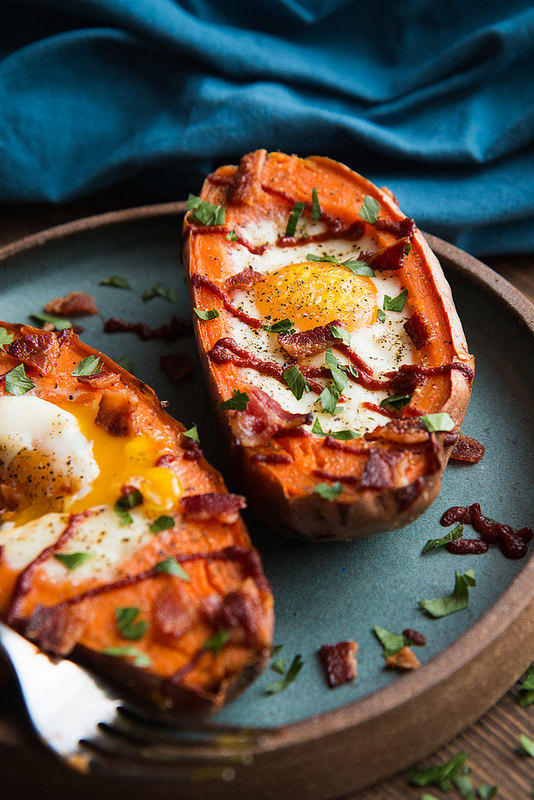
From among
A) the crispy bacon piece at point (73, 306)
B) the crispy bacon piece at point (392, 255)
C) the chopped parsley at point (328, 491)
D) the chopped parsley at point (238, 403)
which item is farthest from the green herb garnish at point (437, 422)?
the crispy bacon piece at point (73, 306)

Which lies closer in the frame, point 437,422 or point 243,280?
point 437,422

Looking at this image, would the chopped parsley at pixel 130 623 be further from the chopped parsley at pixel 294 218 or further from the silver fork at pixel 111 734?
the chopped parsley at pixel 294 218

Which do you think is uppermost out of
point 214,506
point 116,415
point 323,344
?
point 323,344

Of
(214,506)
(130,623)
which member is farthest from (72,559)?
(214,506)

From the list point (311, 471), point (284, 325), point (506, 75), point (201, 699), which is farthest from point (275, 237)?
point (201, 699)

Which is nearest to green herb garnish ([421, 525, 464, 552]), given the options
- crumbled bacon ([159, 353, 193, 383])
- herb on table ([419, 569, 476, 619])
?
herb on table ([419, 569, 476, 619])

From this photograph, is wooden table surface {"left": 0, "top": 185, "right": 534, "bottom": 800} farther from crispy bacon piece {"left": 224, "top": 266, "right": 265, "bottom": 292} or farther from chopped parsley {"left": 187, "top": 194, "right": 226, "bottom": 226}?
chopped parsley {"left": 187, "top": 194, "right": 226, "bottom": 226}

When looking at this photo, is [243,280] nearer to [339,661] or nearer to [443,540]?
[443,540]

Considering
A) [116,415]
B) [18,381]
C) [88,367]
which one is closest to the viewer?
[116,415]
